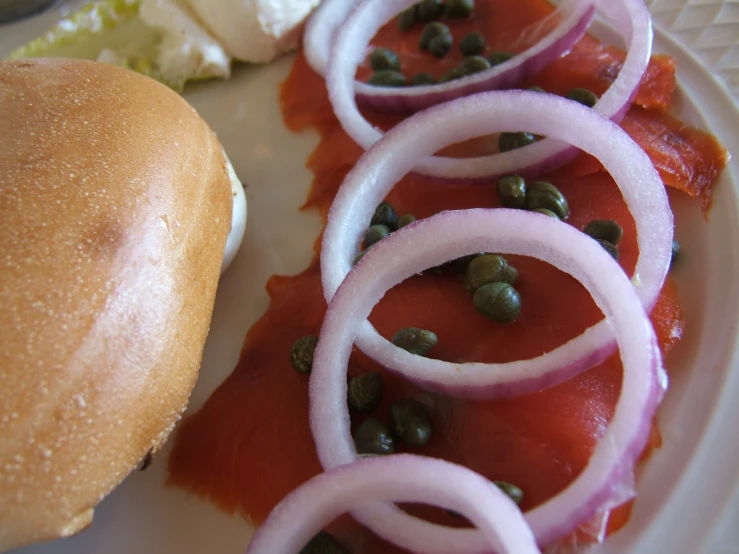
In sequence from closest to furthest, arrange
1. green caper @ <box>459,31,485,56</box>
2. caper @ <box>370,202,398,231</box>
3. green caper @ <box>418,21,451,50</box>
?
1. caper @ <box>370,202,398,231</box>
2. green caper @ <box>459,31,485,56</box>
3. green caper @ <box>418,21,451,50</box>

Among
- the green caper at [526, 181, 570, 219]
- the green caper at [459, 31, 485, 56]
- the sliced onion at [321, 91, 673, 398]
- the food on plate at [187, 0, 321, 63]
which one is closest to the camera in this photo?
the sliced onion at [321, 91, 673, 398]

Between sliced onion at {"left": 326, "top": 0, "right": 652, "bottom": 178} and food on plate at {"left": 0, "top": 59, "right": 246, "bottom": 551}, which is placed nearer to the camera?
food on plate at {"left": 0, "top": 59, "right": 246, "bottom": 551}

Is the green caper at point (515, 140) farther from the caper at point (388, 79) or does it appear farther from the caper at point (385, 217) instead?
the caper at point (388, 79)

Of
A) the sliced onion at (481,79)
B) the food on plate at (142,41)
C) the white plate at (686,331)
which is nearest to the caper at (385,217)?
the sliced onion at (481,79)

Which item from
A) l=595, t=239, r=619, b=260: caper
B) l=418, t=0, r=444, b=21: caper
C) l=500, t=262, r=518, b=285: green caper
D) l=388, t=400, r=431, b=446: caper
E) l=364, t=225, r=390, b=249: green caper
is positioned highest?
l=418, t=0, r=444, b=21: caper

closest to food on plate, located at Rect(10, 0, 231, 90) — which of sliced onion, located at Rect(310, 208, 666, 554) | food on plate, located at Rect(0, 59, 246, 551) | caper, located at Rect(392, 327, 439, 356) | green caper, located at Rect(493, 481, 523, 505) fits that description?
food on plate, located at Rect(0, 59, 246, 551)

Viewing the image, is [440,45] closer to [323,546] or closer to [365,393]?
[365,393]

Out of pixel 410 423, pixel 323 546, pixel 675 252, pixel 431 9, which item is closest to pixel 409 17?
pixel 431 9

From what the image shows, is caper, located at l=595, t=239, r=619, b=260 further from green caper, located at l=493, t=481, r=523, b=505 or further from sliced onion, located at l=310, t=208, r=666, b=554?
green caper, located at l=493, t=481, r=523, b=505
